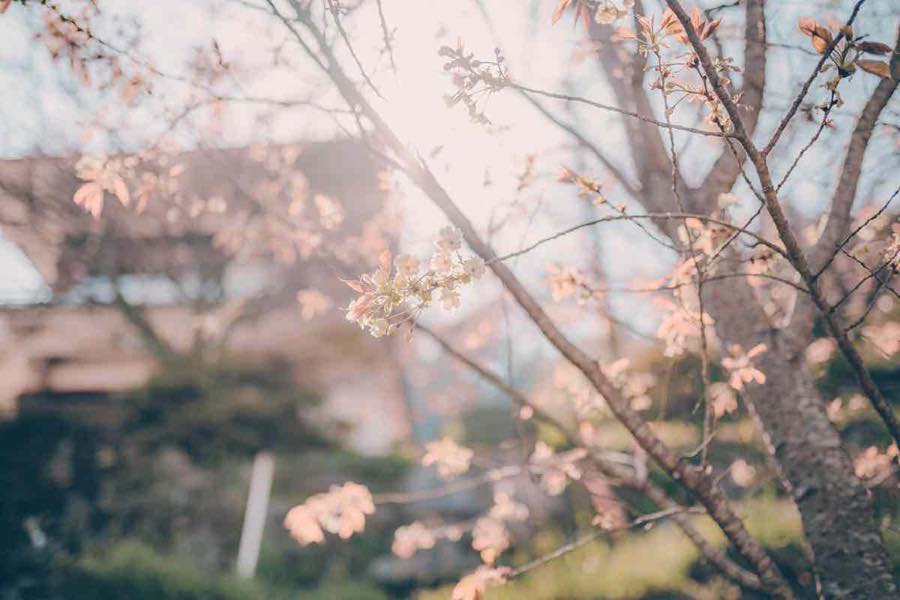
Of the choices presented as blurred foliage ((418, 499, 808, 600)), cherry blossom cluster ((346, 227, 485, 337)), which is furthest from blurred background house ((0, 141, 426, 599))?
blurred foliage ((418, 499, 808, 600))

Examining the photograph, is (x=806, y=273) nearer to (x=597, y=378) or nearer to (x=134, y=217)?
(x=597, y=378)

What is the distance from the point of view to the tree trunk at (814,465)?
1853 mm

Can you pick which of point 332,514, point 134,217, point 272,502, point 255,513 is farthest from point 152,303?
point 332,514

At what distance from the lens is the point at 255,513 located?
6.77 metres

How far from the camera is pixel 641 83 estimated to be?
8.50 ft

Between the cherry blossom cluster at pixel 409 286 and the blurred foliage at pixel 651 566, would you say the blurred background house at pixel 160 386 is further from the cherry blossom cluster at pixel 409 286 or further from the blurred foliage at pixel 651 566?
the blurred foliage at pixel 651 566

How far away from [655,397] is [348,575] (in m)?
4.22

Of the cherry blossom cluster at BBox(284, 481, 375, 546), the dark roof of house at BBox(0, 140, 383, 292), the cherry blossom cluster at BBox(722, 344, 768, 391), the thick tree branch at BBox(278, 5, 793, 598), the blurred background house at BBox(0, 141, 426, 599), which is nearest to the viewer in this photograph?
the thick tree branch at BBox(278, 5, 793, 598)

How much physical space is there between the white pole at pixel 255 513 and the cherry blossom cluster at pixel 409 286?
5.43 m

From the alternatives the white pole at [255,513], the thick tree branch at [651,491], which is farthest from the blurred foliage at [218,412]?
the thick tree branch at [651,491]

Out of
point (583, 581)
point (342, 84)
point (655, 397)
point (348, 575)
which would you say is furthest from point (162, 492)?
point (342, 84)

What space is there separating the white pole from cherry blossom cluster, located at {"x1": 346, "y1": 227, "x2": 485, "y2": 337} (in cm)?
543

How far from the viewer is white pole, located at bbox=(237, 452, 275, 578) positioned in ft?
20.1

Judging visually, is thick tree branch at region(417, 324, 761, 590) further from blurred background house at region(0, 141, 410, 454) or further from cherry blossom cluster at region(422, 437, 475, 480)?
blurred background house at region(0, 141, 410, 454)
